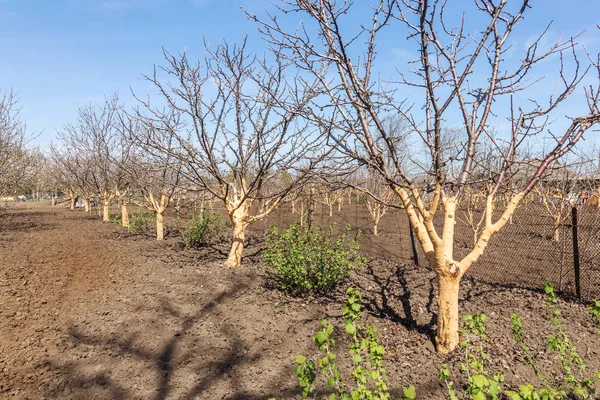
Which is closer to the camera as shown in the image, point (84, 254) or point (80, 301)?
point (80, 301)

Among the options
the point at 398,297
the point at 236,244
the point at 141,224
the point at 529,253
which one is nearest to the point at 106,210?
the point at 141,224

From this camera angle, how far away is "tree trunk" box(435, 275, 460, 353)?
3.14m

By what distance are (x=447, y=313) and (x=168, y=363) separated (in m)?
2.48

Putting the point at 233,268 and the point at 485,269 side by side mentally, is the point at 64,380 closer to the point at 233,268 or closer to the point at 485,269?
the point at 233,268

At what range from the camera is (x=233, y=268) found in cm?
557

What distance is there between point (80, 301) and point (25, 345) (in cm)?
95

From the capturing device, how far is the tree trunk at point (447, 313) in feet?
10.3

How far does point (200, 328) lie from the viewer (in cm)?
371

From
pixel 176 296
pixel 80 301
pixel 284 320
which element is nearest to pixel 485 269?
pixel 284 320

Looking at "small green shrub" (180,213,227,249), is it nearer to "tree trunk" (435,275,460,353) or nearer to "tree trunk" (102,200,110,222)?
"tree trunk" (435,275,460,353)

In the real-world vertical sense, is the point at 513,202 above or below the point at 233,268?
above

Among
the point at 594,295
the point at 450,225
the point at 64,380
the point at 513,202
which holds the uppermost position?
the point at 513,202

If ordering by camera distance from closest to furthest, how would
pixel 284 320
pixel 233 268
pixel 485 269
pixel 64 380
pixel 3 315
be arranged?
pixel 64 380 < pixel 284 320 < pixel 3 315 < pixel 233 268 < pixel 485 269

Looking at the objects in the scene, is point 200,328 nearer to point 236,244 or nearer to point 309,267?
point 309,267
